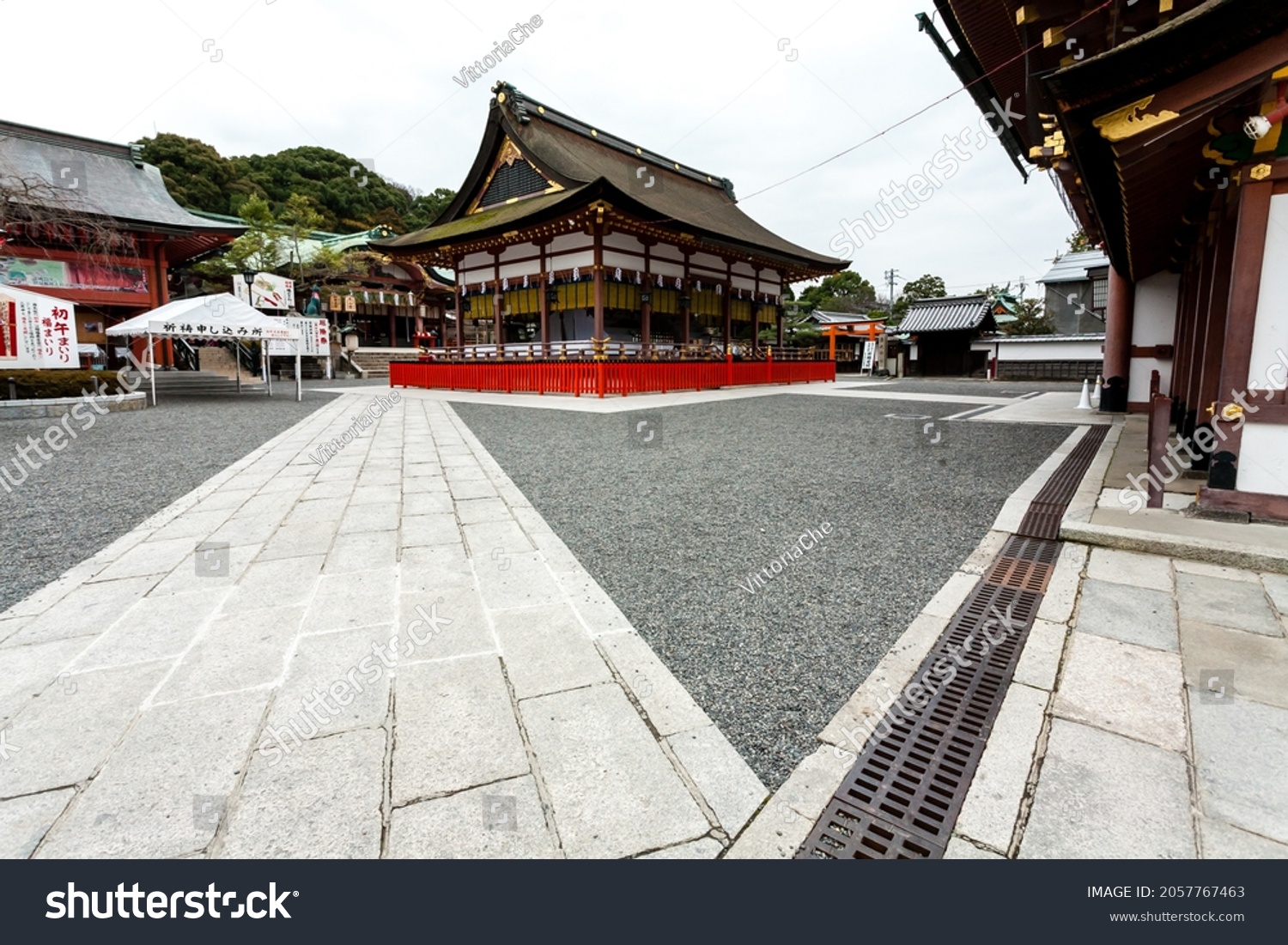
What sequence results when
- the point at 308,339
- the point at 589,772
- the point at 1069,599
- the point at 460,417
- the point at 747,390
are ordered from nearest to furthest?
the point at 589,772 < the point at 1069,599 < the point at 460,417 < the point at 308,339 < the point at 747,390

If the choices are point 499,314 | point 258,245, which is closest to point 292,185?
point 258,245

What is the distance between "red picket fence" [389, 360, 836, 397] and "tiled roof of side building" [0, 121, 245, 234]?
27.1 ft

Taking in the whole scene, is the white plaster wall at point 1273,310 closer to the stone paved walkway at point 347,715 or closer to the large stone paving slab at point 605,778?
the stone paved walkway at point 347,715

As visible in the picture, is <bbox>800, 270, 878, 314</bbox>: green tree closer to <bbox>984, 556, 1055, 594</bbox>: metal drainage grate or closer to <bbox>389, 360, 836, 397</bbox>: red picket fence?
<bbox>389, 360, 836, 397</bbox>: red picket fence

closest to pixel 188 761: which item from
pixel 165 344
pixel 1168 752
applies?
pixel 1168 752

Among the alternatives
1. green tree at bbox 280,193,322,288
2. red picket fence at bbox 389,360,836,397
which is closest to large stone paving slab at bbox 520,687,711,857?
red picket fence at bbox 389,360,836,397

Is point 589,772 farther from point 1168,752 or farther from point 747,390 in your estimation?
point 747,390

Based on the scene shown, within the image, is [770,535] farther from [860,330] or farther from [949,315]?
[860,330]

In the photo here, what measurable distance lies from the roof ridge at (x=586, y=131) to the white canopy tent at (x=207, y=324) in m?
8.58

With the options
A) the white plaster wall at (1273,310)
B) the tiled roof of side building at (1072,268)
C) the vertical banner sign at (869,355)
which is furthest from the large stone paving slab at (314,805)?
the vertical banner sign at (869,355)

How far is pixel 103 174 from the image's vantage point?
19.1 meters

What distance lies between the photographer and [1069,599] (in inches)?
111

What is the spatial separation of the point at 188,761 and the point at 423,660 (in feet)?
2.42

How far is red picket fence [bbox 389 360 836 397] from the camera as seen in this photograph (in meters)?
13.6
